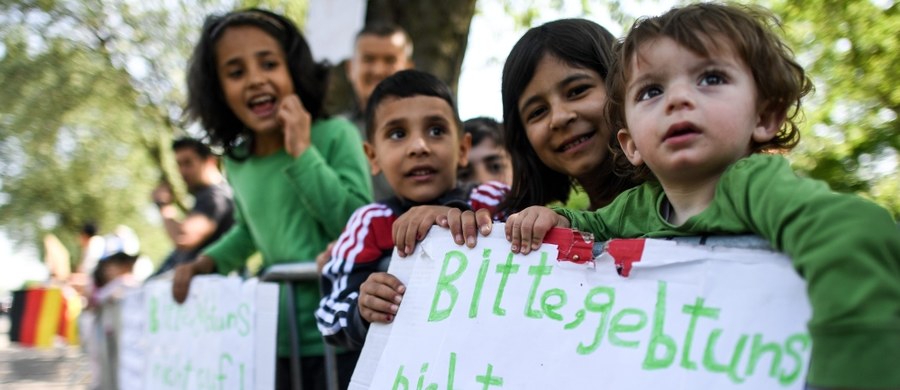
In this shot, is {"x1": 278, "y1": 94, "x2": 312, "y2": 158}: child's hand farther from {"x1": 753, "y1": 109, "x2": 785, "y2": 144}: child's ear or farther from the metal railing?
{"x1": 753, "y1": 109, "x2": 785, "y2": 144}: child's ear

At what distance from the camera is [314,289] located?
3.30m

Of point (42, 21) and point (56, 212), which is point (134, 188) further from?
point (42, 21)

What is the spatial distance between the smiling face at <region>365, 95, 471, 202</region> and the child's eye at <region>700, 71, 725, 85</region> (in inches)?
51.3

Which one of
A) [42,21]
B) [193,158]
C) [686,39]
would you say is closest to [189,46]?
[42,21]

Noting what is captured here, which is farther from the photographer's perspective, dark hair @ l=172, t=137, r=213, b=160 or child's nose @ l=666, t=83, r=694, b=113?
dark hair @ l=172, t=137, r=213, b=160

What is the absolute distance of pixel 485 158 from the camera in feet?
13.9

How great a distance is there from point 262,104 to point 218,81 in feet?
1.19

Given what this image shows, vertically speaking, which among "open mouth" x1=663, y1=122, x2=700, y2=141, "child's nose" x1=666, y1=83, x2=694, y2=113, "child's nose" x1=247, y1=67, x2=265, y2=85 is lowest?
"open mouth" x1=663, y1=122, x2=700, y2=141

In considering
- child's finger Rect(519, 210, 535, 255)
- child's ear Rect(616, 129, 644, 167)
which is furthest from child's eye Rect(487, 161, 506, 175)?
child's finger Rect(519, 210, 535, 255)

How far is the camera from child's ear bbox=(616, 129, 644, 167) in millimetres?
1869

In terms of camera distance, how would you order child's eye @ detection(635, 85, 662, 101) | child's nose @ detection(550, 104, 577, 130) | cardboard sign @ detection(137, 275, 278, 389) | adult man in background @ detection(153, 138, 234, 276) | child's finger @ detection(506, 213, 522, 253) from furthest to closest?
adult man in background @ detection(153, 138, 234, 276), cardboard sign @ detection(137, 275, 278, 389), child's nose @ detection(550, 104, 577, 130), child's finger @ detection(506, 213, 522, 253), child's eye @ detection(635, 85, 662, 101)

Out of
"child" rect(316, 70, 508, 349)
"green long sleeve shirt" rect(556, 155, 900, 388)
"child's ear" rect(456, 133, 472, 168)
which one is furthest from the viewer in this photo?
"child's ear" rect(456, 133, 472, 168)

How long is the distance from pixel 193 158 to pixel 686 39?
18.9 ft

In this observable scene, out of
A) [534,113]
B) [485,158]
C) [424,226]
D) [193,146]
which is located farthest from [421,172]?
[193,146]
